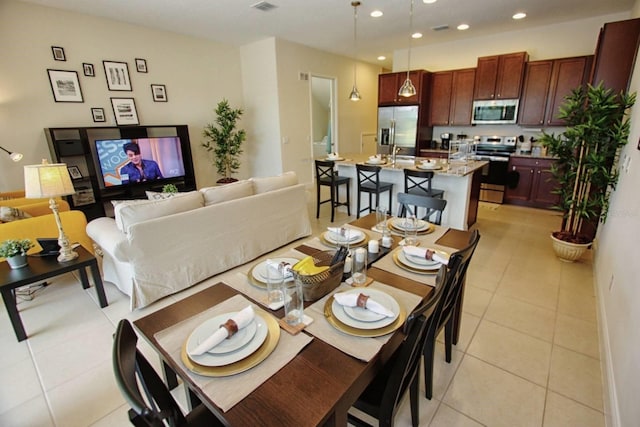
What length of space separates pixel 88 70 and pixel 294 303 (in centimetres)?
515

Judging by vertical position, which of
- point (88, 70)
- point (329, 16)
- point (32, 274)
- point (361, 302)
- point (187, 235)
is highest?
point (329, 16)

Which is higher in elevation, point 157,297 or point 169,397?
point 169,397

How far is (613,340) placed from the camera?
1.88 m

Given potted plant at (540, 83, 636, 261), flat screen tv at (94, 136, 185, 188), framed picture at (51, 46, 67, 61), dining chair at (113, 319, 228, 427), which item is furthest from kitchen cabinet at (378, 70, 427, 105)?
dining chair at (113, 319, 228, 427)

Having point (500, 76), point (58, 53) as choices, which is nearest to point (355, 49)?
point (500, 76)

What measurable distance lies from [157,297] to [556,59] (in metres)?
6.32

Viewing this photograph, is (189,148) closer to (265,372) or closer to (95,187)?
(95,187)

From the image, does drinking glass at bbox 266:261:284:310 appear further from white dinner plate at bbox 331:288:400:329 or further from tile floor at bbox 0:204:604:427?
tile floor at bbox 0:204:604:427

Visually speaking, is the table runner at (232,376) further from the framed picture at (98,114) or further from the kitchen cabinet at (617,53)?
the framed picture at (98,114)

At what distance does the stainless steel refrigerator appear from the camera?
6.16 meters

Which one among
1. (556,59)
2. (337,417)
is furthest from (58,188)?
(556,59)

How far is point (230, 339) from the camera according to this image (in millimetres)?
1080

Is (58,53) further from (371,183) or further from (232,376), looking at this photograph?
(232,376)

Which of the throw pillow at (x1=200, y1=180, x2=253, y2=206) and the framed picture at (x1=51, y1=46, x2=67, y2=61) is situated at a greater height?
the framed picture at (x1=51, y1=46, x2=67, y2=61)
